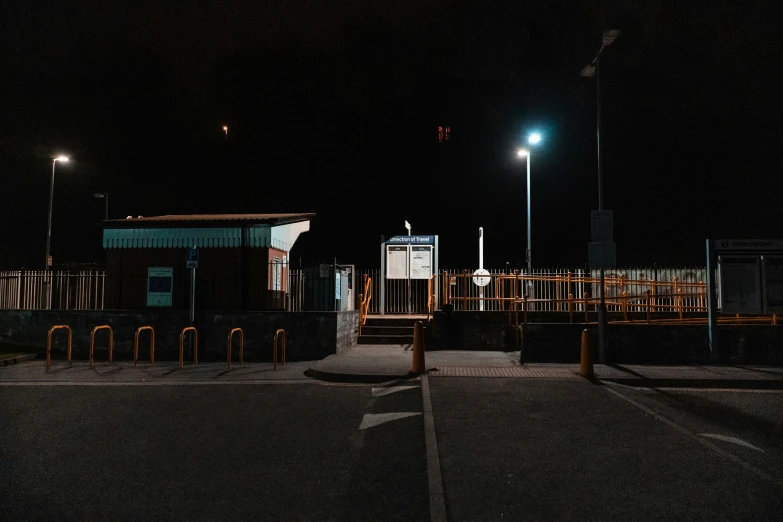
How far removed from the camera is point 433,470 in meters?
5.50

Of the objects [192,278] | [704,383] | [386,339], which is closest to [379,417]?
[704,383]

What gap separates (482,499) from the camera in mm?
4812

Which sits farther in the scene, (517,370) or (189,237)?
(189,237)

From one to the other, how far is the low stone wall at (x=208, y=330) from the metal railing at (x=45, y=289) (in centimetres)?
112

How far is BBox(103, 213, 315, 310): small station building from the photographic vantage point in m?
16.6

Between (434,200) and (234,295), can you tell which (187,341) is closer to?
(234,295)

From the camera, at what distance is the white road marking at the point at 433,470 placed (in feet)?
14.6

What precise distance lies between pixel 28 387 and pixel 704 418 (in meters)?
11.0

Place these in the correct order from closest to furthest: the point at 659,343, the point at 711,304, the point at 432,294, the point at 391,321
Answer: the point at 711,304 < the point at 659,343 < the point at 391,321 < the point at 432,294

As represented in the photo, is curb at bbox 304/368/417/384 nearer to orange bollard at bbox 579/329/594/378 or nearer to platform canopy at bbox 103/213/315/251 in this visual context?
orange bollard at bbox 579/329/594/378

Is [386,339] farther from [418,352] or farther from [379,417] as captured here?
[379,417]

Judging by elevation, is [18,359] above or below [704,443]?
above

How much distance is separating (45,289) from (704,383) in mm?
17608

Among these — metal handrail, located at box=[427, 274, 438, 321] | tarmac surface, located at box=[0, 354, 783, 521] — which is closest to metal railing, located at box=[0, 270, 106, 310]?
tarmac surface, located at box=[0, 354, 783, 521]
